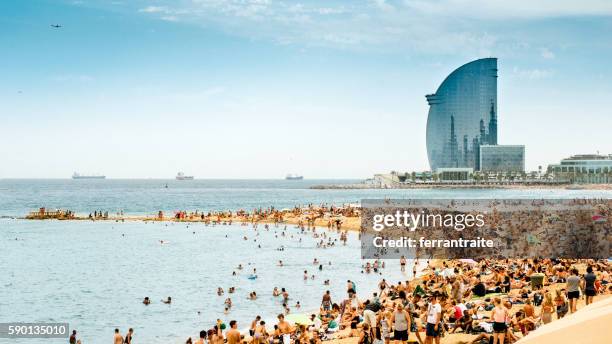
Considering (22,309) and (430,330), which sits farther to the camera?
(22,309)

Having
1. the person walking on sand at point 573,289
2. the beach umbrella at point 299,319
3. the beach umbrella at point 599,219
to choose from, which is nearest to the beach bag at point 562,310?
the person walking on sand at point 573,289

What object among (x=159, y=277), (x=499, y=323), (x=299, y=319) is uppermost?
(x=499, y=323)

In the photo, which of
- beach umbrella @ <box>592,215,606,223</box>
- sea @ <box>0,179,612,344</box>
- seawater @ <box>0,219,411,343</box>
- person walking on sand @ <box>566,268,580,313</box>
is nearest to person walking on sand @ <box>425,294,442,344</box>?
person walking on sand @ <box>566,268,580,313</box>

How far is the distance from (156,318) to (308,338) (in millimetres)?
9198

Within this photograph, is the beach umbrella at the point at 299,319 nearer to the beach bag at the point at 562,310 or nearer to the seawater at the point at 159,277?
the seawater at the point at 159,277

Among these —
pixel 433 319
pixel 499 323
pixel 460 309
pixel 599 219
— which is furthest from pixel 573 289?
pixel 599 219

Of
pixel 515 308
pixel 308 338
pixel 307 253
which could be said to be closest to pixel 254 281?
pixel 307 253

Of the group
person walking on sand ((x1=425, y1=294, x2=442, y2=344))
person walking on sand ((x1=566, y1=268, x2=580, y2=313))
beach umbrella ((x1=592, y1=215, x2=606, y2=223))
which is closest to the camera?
person walking on sand ((x1=425, y1=294, x2=442, y2=344))

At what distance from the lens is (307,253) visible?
1738 inches

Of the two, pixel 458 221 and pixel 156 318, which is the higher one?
pixel 458 221

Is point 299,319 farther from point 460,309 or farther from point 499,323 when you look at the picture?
point 499,323

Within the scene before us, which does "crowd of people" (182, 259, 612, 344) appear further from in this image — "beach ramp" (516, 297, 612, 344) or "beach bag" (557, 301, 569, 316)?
"beach ramp" (516, 297, 612, 344)

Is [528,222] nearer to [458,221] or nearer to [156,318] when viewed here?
[458,221]

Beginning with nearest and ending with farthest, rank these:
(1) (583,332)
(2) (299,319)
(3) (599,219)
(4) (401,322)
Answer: (1) (583,332), (4) (401,322), (2) (299,319), (3) (599,219)
